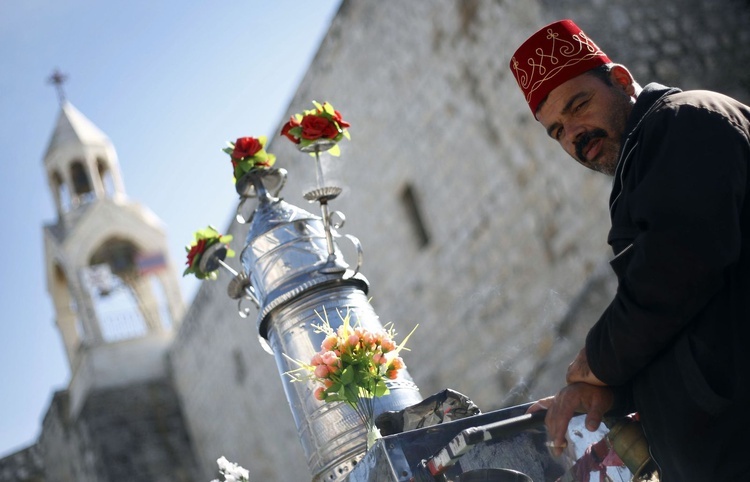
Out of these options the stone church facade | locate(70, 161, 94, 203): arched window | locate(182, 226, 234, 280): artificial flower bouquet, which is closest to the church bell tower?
locate(70, 161, 94, 203): arched window

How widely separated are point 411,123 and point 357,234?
5.12 feet

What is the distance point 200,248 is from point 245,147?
1.29ft

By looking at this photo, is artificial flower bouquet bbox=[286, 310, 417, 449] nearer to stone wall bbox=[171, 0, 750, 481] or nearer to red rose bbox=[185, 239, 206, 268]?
red rose bbox=[185, 239, 206, 268]

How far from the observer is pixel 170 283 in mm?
19375

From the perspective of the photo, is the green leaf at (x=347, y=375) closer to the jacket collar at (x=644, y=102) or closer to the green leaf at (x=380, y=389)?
the green leaf at (x=380, y=389)

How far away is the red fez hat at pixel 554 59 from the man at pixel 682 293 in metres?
0.24

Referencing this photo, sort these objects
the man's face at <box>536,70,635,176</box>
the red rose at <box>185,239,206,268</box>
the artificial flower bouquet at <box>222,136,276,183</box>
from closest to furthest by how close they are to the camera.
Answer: the man's face at <box>536,70,635,176</box>, the artificial flower bouquet at <box>222,136,276,183</box>, the red rose at <box>185,239,206,268</box>

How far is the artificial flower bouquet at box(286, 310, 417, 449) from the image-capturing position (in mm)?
2891

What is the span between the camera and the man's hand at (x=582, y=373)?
7.28 ft

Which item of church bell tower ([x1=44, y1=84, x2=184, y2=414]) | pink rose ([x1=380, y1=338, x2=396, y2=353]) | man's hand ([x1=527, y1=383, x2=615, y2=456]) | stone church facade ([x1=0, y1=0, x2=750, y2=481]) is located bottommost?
man's hand ([x1=527, y1=383, x2=615, y2=456])

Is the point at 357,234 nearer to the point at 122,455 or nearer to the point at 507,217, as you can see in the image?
the point at 507,217

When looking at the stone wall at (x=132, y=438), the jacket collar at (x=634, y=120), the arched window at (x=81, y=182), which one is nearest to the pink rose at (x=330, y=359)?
the jacket collar at (x=634, y=120)

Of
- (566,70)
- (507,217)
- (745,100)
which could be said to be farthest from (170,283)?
(566,70)

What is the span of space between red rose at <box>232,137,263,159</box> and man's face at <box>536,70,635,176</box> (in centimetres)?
158
